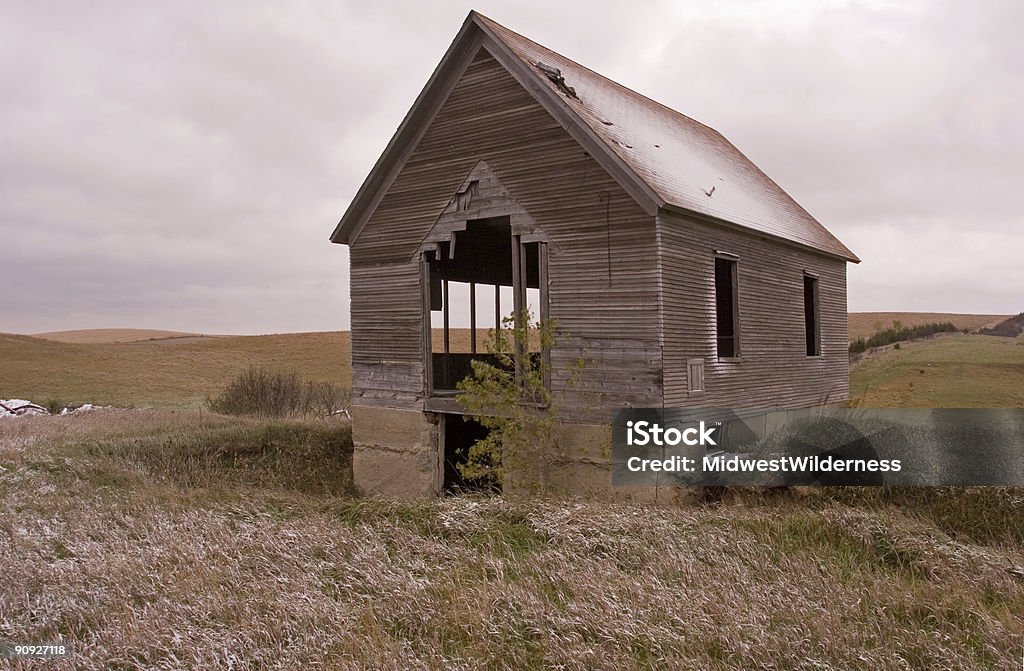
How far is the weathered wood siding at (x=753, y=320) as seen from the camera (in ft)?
36.7

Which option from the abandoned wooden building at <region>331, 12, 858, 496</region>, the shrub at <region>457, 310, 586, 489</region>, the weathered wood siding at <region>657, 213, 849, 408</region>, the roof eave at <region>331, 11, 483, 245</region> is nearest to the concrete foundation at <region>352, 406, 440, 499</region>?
the abandoned wooden building at <region>331, 12, 858, 496</region>

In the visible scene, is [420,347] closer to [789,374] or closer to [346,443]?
[346,443]

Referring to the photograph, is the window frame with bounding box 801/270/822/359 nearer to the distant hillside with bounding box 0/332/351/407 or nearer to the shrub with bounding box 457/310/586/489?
the shrub with bounding box 457/310/586/489

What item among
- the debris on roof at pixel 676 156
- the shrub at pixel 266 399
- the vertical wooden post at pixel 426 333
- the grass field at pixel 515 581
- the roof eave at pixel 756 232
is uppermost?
the debris on roof at pixel 676 156

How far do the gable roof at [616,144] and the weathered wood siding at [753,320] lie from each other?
36 centimetres

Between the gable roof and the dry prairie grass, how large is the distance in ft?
16.2

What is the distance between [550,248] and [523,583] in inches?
248

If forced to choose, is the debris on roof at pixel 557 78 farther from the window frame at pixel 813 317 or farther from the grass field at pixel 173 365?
the grass field at pixel 173 365

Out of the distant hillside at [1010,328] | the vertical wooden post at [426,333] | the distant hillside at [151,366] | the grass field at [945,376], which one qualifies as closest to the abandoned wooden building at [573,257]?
the vertical wooden post at [426,333]

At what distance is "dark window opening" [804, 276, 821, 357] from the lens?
16125 mm

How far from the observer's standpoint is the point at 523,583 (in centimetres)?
662

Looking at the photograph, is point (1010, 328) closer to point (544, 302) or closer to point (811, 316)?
point (811, 316)

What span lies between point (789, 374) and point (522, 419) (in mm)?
6212

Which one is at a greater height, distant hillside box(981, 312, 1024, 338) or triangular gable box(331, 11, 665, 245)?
triangular gable box(331, 11, 665, 245)
